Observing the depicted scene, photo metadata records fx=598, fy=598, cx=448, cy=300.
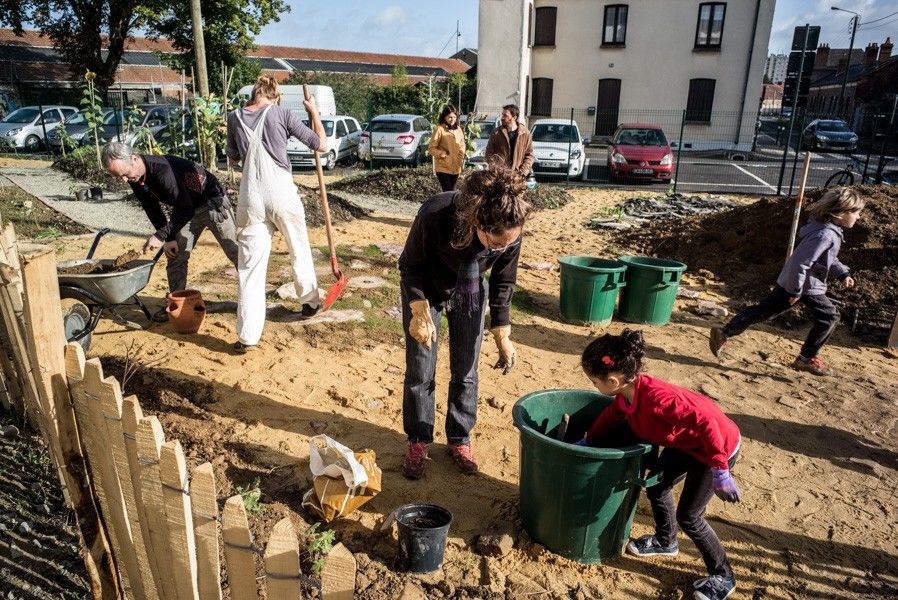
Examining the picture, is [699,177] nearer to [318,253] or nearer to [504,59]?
[504,59]

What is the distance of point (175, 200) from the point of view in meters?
4.82

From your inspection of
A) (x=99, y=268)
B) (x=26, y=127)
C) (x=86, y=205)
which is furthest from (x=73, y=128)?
(x=99, y=268)

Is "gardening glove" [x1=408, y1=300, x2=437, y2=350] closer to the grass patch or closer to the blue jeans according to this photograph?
the blue jeans

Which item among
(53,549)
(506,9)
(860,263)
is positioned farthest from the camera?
(506,9)

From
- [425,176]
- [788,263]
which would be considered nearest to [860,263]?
[788,263]

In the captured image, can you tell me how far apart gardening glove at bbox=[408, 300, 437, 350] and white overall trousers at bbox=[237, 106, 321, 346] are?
2082 millimetres

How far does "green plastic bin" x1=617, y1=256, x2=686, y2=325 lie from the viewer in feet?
18.7

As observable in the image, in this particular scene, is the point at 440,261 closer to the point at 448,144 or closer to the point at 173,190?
the point at 173,190

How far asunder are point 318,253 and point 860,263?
21.3 feet

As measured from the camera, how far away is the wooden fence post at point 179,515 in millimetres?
1720

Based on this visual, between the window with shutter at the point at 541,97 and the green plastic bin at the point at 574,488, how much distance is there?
26900 mm

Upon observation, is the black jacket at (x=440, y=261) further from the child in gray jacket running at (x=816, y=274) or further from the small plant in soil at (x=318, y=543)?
the child in gray jacket running at (x=816, y=274)

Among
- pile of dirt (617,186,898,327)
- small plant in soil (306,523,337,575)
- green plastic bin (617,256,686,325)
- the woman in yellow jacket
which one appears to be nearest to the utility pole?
the woman in yellow jacket

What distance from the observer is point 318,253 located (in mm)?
7695
